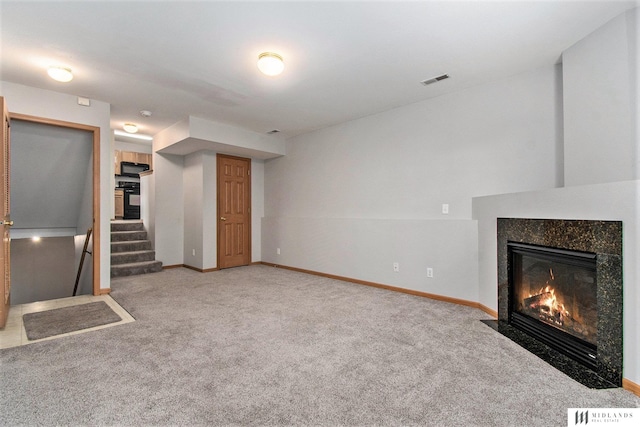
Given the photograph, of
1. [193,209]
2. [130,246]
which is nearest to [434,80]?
[193,209]

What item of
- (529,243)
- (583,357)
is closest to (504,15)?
(529,243)

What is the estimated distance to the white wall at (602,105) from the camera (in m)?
2.26

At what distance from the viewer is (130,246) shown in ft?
18.8

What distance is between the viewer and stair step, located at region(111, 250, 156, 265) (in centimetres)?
536

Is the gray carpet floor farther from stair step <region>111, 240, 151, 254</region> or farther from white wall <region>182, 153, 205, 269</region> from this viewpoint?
stair step <region>111, 240, 151, 254</region>

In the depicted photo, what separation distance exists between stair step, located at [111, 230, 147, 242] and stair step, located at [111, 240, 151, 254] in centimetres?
8

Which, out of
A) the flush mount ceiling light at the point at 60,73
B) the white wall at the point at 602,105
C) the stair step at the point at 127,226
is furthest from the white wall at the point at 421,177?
the flush mount ceiling light at the point at 60,73

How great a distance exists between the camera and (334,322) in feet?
9.85

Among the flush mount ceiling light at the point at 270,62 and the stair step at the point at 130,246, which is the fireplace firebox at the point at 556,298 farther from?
the stair step at the point at 130,246

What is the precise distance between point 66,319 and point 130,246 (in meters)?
2.87

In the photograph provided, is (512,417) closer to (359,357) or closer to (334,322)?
(359,357)

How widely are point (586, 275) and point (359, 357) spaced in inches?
70.9

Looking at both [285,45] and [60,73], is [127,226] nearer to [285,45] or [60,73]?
[60,73]

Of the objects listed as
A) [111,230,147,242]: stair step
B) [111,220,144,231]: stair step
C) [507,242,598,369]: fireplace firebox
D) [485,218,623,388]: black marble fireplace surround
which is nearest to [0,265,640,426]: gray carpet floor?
[485,218,623,388]: black marble fireplace surround
